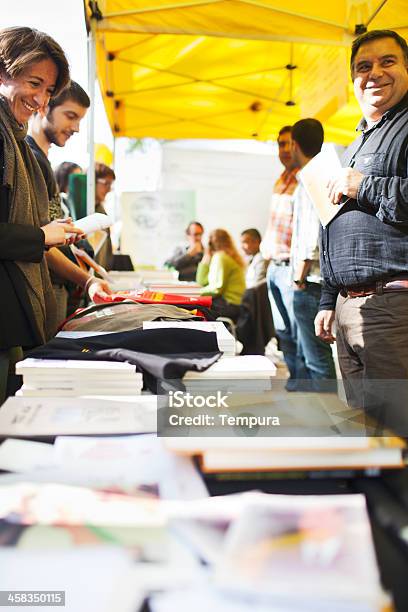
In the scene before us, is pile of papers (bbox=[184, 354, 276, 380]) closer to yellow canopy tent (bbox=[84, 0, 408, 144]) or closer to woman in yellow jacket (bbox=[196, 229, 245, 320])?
yellow canopy tent (bbox=[84, 0, 408, 144])

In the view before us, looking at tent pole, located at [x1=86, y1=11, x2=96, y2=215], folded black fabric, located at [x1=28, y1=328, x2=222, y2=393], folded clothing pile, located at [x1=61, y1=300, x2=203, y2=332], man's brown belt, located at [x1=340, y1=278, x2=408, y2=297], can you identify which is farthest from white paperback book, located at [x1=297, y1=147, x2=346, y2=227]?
tent pole, located at [x1=86, y1=11, x2=96, y2=215]

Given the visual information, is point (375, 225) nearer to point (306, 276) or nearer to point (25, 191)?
point (25, 191)

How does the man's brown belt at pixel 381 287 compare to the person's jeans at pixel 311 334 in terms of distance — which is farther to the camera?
the person's jeans at pixel 311 334

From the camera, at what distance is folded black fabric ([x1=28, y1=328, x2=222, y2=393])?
83cm

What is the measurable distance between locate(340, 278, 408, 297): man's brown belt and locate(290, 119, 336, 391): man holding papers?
104cm

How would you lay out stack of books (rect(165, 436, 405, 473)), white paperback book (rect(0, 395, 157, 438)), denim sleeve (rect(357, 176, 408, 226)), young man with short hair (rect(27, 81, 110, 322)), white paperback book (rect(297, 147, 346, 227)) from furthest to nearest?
1. young man with short hair (rect(27, 81, 110, 322))
2. white paperback book (rect(297, 147, 346, 227))
3. denim sleeve (rect(357, 176, 408, 226))
4. white paperback book (rect(0, 395, 157, 438))
5. stack of books (rect(165, 436, 405, 473))

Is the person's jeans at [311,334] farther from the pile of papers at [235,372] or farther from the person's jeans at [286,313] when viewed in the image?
the pile of papers at [235,372]

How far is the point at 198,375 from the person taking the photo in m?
0.84

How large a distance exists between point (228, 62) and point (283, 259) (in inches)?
92.5

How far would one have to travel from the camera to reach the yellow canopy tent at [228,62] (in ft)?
9.04

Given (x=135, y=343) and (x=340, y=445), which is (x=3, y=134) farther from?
(x=340, y=445)

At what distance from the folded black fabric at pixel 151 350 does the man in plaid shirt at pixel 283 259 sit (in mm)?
1932

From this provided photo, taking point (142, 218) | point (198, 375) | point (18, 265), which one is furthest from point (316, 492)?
point (142, 218)

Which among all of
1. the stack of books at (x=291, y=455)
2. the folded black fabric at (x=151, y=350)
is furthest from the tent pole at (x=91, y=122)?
the stack of books at (x=291, y=455)
